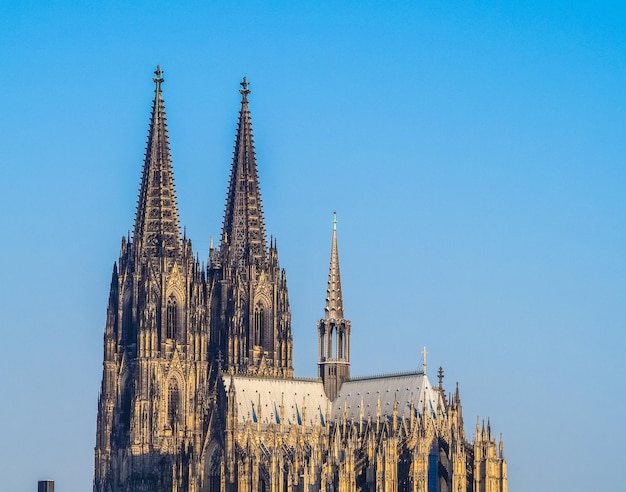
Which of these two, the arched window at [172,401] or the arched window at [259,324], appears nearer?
the arched window at [172,401]

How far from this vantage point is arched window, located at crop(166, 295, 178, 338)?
144 m

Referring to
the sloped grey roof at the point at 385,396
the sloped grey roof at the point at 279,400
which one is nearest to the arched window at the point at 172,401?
the sloped grey roof at the point at 279,400

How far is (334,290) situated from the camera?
148375 millimetres

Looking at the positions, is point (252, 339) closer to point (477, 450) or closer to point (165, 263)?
point (165, 263)

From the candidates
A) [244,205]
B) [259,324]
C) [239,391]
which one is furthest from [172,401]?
[244,205]

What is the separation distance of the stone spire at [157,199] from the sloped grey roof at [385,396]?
53.0ft

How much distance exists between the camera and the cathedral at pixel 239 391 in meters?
134

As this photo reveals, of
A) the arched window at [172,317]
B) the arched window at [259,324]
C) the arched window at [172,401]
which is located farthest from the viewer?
the arched window at [259,324]

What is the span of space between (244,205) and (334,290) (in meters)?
9.55

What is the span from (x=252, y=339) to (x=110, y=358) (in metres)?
11.0

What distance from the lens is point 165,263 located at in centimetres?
14388

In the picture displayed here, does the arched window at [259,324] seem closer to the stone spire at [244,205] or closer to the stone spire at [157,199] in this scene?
the stone spire at [244,205]

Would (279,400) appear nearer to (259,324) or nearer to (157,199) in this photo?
(259,324)

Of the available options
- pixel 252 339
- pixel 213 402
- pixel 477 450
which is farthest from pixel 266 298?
pixel 477 450
